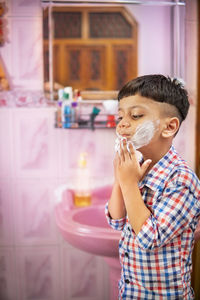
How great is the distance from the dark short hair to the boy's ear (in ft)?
0.12

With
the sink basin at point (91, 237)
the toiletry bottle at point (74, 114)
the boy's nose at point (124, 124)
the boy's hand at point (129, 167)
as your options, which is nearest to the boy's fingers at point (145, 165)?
the boy's hand at point (129, 167)

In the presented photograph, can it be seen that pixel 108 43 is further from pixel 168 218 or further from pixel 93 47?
pixel 168 218

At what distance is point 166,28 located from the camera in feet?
5.74

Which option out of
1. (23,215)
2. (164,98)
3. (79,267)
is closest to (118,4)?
(164,98)

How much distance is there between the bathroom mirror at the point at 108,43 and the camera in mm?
1713

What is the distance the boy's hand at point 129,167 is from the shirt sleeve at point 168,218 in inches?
3.4

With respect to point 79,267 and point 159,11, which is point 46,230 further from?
point 159,11

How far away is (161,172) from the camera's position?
89cm

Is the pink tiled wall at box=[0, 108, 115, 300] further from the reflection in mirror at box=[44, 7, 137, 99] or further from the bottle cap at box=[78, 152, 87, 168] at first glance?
the reflection in mirror at box=[44, 7, 137, 99]

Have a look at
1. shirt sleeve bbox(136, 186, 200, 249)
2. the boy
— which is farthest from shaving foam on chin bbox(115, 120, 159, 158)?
shirt sleeve bbox(136, 186, 200, 249)

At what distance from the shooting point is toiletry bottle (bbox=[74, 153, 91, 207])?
67.3 inches

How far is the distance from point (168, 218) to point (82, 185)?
99 centimetres

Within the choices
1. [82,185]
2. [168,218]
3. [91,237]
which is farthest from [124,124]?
[82,185]

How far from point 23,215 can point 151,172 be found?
112 centimetres
